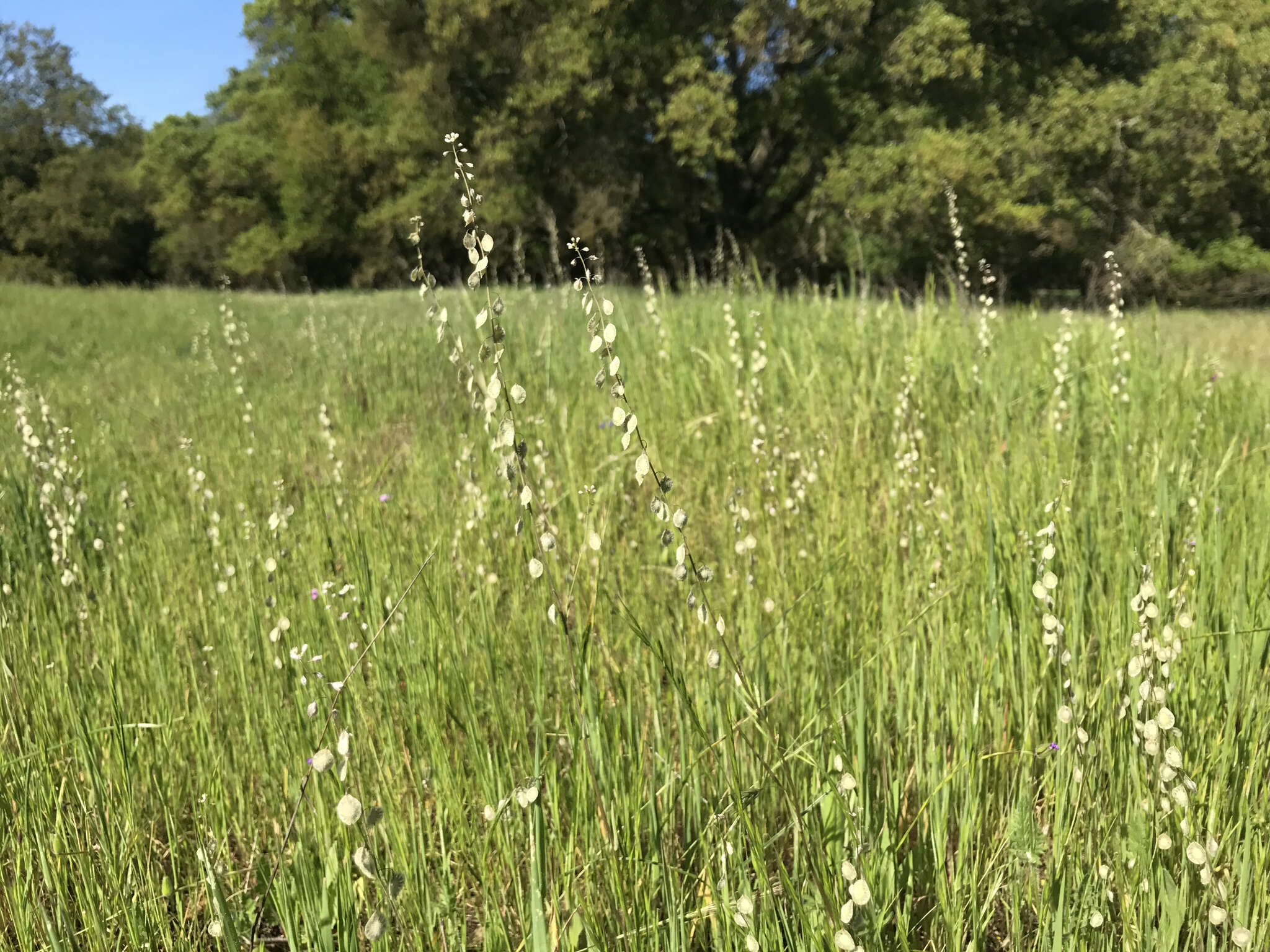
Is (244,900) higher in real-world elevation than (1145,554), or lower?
lower

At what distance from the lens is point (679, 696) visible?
1357mm

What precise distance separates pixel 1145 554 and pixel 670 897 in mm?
1530

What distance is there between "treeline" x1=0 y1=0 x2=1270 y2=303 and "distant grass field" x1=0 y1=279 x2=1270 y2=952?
12065 millimetres

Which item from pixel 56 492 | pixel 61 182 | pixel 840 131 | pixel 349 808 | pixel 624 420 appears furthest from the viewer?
pixel 61 182

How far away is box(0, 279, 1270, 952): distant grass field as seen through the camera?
1160mm

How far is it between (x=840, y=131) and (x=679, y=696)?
857 inches

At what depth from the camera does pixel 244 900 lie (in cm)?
147

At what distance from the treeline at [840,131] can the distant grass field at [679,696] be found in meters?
12.1

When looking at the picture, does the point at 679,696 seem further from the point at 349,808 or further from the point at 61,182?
the point at 61,182

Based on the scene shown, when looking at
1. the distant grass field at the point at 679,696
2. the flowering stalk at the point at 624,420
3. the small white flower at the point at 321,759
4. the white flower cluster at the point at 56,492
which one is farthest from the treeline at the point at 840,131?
the small white flower at the point at 321,759

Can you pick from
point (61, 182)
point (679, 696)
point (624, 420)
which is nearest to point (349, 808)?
point (624, 420)

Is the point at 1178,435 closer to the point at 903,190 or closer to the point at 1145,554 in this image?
the point at 1145,554

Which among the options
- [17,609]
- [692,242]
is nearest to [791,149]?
[692,242]

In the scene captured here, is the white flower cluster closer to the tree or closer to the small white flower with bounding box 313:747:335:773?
the small white flower with bounding box 313:747:335:773
